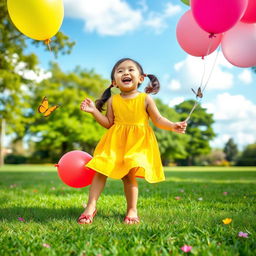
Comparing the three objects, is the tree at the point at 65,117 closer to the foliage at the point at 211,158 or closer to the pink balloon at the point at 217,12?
the foliage at the point at 211,158

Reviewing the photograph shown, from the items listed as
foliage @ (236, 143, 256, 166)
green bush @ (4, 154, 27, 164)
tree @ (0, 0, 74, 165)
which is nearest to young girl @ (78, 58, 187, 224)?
tree @ (0, 0, 74, 165)

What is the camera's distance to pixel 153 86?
3.06 m

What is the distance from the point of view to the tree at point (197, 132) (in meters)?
41.8

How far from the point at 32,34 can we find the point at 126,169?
155 centimetres

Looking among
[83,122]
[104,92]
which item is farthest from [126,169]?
[83,122]

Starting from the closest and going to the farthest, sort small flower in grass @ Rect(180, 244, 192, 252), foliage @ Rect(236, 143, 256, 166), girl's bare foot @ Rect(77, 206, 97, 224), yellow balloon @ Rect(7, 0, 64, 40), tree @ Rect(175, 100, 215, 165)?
small flower in grass @ Rect(180, 244, 192, 252) → girl's bare foot @ Rect(77, 206, 97, 224) → yellow balloon @ Rect(7, 0, 64, 40) → foliage @ Rect(236, 143, 256, 166) → tree @ Rect(175, 100, 215, 165)

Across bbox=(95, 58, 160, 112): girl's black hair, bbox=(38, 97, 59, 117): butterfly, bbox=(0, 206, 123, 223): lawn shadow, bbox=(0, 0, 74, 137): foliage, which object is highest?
bbox=(0, 0, 74, 137): foliage

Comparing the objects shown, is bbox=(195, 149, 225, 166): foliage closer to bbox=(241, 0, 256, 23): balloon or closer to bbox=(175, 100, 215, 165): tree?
bbox=(175, 100, 215, 165): tree

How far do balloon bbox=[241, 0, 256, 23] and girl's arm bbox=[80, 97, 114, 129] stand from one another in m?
1.48

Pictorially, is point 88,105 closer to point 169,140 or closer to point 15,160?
point 169,140

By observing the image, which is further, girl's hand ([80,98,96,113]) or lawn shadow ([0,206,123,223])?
girl's hand ([80,98,96,113])

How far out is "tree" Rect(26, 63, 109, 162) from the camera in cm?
Answer: 2828

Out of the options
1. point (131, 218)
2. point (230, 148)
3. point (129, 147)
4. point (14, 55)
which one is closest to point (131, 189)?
point (131, 218)

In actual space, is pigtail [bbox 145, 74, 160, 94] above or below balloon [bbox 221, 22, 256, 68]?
below
